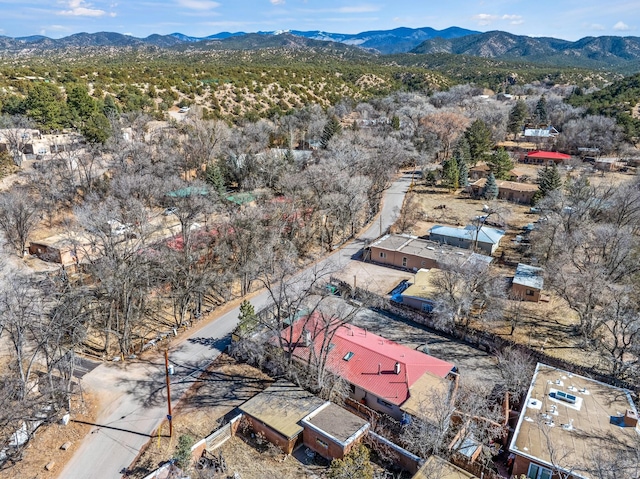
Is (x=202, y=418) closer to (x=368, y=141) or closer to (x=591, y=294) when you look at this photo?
(x=591, y=294)

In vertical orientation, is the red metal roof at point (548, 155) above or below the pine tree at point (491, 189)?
above

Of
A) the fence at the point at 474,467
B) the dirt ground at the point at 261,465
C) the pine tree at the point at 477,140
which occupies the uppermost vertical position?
the pine tree at the point at 477,140

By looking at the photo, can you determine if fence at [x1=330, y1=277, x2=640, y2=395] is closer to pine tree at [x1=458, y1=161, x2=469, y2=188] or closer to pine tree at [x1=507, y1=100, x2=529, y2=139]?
pine tree at [x1=458, y1=161, x2=469, y2=188]

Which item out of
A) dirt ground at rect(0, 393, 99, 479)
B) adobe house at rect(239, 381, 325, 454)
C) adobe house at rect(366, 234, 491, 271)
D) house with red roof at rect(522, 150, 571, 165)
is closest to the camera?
dirt ground at rect(0, 393, 99, 479)

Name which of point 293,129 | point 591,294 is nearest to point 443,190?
point 293,129

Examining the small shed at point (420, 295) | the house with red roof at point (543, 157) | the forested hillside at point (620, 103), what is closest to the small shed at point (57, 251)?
the small shed at point (420, 295)

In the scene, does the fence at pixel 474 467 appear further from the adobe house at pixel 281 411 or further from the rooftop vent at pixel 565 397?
the adobe house at pixel 281 411

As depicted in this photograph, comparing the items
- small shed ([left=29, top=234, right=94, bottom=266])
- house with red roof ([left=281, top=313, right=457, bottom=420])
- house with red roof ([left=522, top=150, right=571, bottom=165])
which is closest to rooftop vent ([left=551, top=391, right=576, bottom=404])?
house with red roof ([left=281, top=313, right=457, bottom=420])
